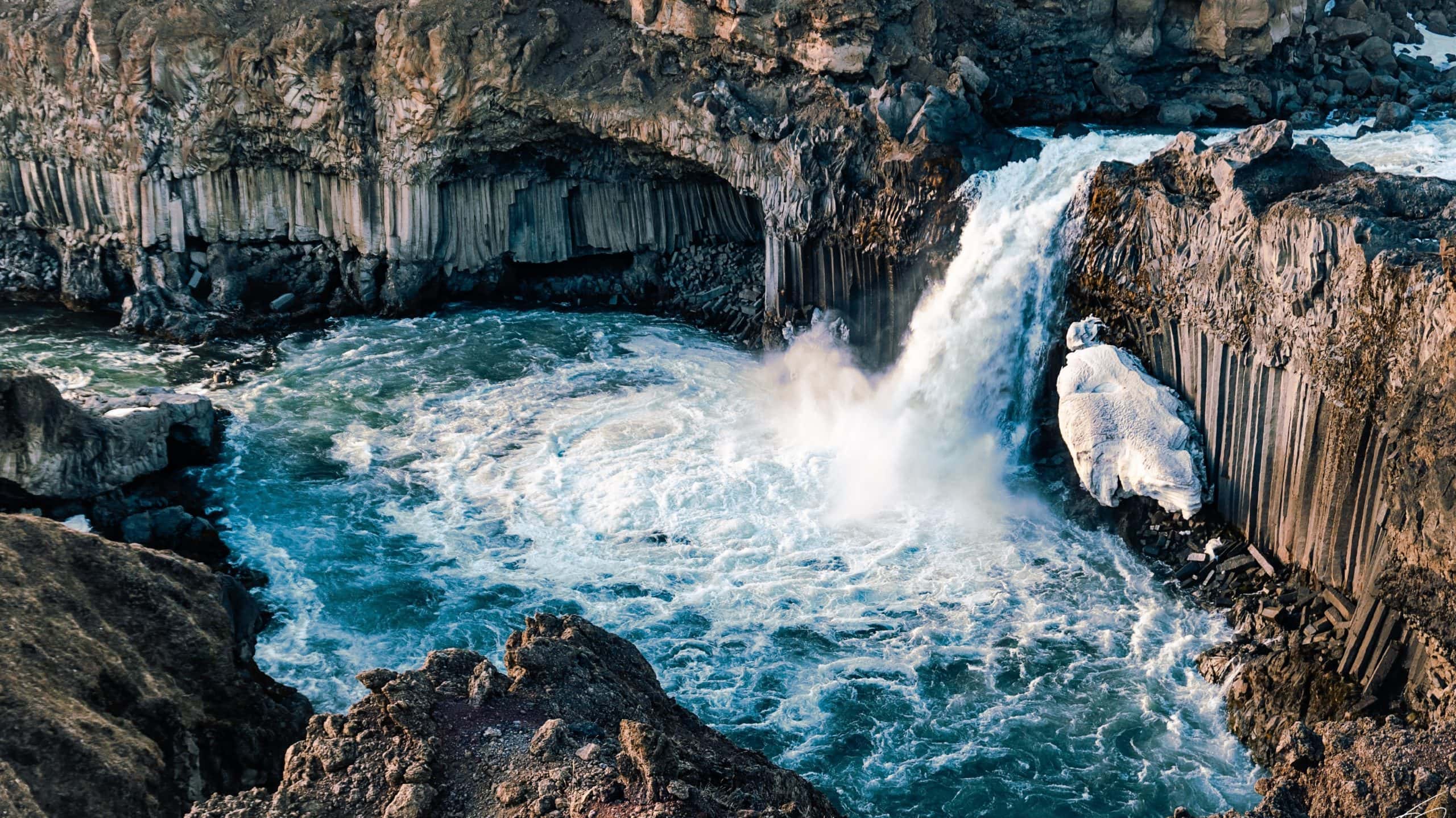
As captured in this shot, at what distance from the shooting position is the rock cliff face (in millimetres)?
29406

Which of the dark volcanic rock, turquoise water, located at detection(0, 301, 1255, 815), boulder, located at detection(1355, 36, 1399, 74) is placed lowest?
turquoise water, located at detection(0, 301, 1255, 815)

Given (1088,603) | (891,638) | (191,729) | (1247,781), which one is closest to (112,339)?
(191,729)

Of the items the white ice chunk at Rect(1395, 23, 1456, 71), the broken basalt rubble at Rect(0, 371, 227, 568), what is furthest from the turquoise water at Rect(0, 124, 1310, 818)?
the white ice chunk at Rect(1395, 23, 1456, 71)

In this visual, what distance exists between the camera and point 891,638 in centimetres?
2080

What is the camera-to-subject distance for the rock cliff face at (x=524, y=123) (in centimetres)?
2941

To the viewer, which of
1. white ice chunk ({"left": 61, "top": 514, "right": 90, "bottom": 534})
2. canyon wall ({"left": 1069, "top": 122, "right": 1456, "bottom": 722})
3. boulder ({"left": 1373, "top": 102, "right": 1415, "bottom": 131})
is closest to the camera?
canyon wall ({"left": 1069, "top": 122, "right": 1456, "bottom": 722})

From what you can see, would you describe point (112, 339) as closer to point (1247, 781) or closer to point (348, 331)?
point (348, 331)

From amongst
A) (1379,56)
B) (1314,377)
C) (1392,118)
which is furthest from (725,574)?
(1379,56)

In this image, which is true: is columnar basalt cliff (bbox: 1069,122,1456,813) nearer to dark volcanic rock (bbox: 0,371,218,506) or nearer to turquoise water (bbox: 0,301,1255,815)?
turquoise water (bbox: 0,301,1255,815)

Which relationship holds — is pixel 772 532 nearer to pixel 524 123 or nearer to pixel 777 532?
pixel 777 532

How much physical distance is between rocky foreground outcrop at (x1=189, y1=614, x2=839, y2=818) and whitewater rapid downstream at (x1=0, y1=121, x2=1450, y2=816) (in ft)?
15.2

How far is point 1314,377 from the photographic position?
19875 mm

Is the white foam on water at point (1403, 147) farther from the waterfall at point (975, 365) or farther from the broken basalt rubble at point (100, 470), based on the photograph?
the broken basalt rubble at point (100, 470)

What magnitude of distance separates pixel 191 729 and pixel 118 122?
A: 68.4 feet
